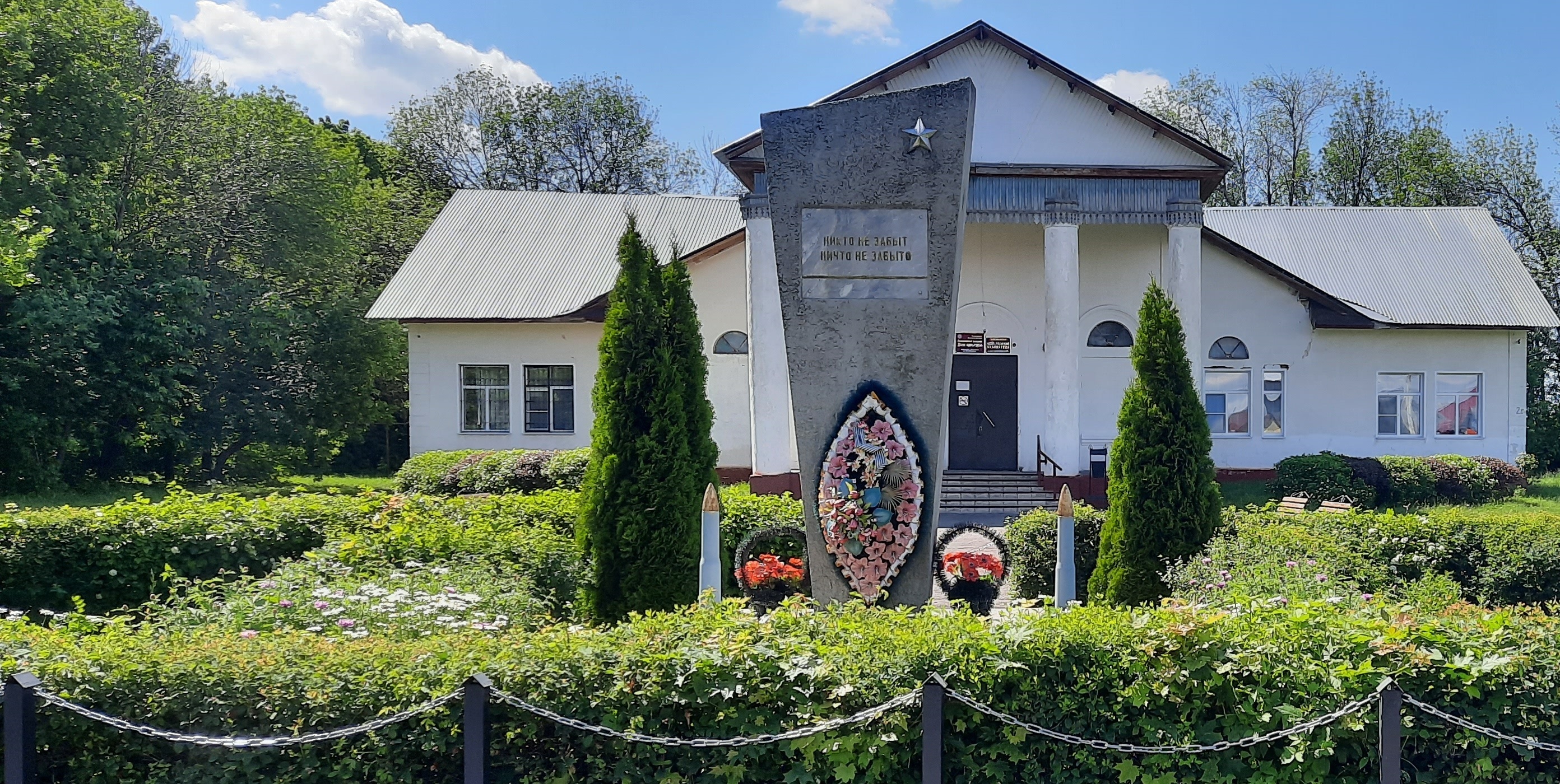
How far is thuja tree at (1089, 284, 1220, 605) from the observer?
7.39m

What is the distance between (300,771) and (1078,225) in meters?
17.5

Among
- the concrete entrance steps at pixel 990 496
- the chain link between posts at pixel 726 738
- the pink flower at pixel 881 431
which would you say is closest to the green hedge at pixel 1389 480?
the concrete entrance steps at pixel 990 496

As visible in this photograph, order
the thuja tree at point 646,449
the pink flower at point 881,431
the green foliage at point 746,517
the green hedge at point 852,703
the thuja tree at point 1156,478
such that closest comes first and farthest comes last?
the green hedge at point 852,703 < the pink flower at point 881,431 < the thuja tree at point 646,449 < the thuja tree at point 1156,478 < the green foliage at point 746,517

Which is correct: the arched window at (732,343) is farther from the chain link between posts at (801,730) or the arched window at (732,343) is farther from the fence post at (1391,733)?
the fence post at (1391,733)

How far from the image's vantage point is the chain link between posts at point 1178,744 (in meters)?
3.51

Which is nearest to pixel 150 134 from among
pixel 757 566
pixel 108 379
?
pixel 108 379

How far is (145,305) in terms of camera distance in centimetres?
1998

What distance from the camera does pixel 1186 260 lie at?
18219 mm

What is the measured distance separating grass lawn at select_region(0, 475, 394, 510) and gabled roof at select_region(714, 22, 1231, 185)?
11.2 metres

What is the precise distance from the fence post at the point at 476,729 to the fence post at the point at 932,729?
149cm

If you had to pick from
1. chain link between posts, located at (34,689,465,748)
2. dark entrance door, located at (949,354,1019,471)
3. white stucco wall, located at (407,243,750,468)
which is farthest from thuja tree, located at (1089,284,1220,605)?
white stucco wall, located at (407,243,750,468)

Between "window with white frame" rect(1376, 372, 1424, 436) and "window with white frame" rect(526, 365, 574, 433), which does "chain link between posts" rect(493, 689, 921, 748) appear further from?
"window with white frame" rect(1376, 372, 1424, 436)

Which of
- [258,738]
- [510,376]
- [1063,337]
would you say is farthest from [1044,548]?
[510,376]

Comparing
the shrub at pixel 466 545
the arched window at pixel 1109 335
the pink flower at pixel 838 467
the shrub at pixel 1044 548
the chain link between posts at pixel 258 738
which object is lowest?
the shrub at pixel 1044 548
